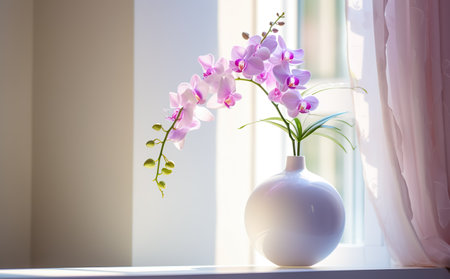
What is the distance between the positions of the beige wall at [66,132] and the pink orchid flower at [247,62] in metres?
0.51

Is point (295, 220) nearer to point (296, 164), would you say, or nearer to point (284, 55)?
point (296, 164)

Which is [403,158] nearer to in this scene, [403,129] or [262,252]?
[403,129]

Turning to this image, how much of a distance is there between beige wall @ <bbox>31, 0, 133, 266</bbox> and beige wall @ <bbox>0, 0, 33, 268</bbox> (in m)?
0.03

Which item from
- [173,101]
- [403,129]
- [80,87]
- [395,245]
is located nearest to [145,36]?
[80,87]

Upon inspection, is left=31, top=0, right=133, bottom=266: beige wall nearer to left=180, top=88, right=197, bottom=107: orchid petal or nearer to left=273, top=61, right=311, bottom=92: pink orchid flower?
left=180, top=88, right=197, bottom=107: orchid petal

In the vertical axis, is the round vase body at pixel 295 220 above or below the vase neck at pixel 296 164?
below

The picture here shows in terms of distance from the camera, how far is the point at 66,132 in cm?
203

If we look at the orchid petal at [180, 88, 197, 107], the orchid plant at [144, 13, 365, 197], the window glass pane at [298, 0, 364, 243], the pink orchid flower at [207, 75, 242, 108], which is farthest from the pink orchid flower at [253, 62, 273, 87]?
the window glass pane at [298, 0, 364, 243]

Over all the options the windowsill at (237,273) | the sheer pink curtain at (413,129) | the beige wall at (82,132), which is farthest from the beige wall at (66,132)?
the sheer pink curtain at (413,129)

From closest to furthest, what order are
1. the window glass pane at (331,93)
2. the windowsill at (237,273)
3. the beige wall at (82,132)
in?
the windowsill at (237,273)
the beige wall at (82,132)
the window glass pane at (331,93)

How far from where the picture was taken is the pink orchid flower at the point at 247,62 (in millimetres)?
1498

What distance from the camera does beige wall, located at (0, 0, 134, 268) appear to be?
6.29 feet

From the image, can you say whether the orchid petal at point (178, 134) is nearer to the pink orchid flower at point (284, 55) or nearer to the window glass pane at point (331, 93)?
the pink orchid flower at point (284, 55)

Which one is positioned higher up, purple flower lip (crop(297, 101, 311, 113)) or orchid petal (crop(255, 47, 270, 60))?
orchid petal (crop(255, 47, 270, 60))
